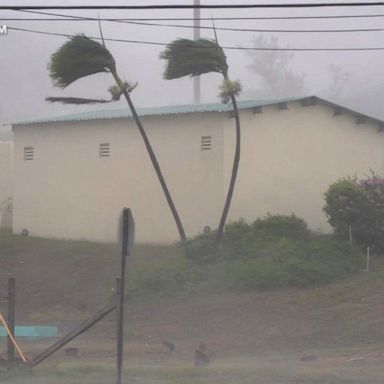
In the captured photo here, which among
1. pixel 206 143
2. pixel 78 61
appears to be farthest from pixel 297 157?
pixel 78 61

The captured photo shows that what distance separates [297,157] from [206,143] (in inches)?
101

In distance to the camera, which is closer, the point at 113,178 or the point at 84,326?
the point at 84,326

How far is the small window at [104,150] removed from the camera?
2317 cm

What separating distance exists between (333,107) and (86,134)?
6.98 meters

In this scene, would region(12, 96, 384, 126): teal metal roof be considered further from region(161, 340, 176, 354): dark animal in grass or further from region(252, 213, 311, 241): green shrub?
region(161, 340, 176, 354): dark animal in grass

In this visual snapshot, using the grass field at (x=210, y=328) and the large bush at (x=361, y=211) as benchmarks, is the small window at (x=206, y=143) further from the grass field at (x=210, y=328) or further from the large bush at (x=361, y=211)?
the large bush at (x=361, y=211)

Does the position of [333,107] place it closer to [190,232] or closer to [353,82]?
[190,232]

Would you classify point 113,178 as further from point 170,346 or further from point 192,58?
point 170,346

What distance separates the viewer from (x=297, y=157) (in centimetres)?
2203

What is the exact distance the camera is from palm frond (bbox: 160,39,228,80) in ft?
59.2

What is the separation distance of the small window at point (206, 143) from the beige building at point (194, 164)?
1.6 inches

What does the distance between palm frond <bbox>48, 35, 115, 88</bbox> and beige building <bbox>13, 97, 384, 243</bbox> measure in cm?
378

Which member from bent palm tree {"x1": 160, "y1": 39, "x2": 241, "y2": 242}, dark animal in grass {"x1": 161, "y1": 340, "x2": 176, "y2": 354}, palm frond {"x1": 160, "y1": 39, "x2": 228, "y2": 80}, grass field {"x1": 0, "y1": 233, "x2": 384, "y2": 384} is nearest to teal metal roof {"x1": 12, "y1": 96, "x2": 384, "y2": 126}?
bent palm tree {"x1": 160, "y1": 39, "x2": 241, "y2": 242}

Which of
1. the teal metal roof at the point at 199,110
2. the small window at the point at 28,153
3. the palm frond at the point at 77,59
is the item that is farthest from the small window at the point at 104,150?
the palm frond at the point at 77,59
